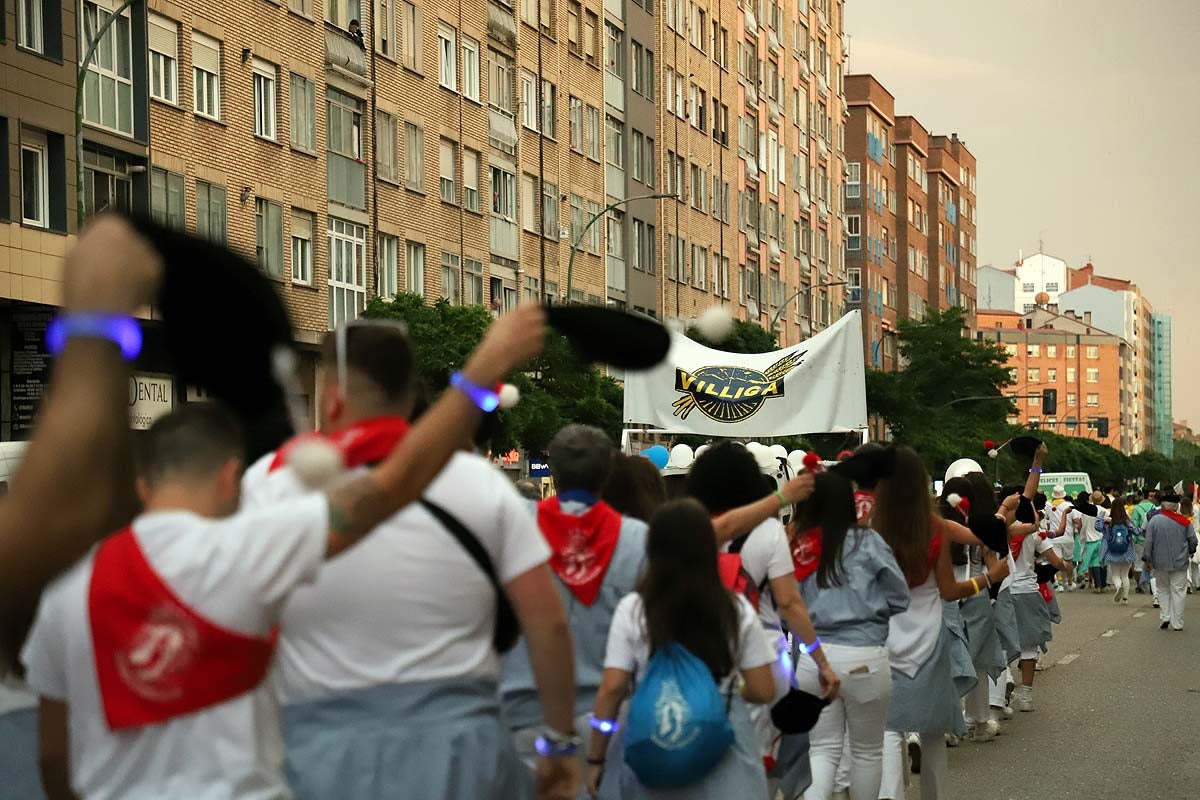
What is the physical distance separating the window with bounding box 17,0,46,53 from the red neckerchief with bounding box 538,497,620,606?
23337 mm

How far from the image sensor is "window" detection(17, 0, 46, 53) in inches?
1100

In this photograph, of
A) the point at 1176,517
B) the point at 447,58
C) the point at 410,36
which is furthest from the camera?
the point at 447,58

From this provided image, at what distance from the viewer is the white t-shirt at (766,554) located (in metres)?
7.58

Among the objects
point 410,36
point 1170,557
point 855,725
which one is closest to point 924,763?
point 855,725

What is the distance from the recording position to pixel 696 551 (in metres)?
6.07

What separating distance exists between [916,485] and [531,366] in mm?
21664

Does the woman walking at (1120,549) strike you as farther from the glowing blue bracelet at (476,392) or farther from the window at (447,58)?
the glowing blue bracelet at (476,392)

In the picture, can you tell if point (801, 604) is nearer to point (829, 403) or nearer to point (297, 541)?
point (297, 541)

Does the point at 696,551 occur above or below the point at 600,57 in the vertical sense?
below

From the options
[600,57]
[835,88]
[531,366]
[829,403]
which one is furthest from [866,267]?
[829,403]

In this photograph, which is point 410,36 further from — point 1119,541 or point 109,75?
point 1119,541

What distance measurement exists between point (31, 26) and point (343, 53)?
422 inches

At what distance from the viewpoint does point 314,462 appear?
273 centimetres

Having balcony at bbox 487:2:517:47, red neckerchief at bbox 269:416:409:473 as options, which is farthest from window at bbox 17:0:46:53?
red neckerchief at bbox 269:416:409:473
